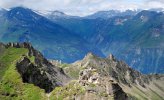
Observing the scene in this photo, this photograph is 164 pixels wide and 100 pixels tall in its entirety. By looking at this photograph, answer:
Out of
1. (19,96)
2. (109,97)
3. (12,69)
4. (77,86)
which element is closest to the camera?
(109,97)

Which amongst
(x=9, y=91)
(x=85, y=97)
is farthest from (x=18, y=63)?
(x=85, y=97)

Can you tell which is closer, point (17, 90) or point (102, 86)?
point (102, 86)

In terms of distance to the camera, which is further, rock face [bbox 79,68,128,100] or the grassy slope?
the grassy slope

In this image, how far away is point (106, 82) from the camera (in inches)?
4651

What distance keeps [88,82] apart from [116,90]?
296 inches

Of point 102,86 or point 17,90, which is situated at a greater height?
point 102,86

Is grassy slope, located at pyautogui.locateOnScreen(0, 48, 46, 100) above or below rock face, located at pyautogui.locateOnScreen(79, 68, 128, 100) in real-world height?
below

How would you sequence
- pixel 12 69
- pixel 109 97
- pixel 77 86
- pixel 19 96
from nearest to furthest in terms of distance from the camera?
1. pixel 109 97
2. pixel 77 86
3. pixel 19 96
4. pixel 12 69

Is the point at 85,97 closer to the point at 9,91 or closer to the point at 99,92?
the point at 99,92

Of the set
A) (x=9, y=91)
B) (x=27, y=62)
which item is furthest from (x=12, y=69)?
(x=9, y=91)

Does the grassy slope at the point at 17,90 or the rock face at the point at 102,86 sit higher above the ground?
the rock face at the point at 102,86

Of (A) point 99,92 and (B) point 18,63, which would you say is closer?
(A) point 99,92

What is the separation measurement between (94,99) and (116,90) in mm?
5853

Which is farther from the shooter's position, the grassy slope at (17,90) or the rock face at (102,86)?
the grassy slope at (17,90)
